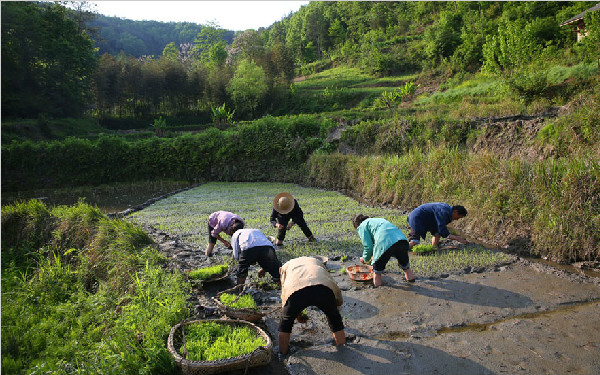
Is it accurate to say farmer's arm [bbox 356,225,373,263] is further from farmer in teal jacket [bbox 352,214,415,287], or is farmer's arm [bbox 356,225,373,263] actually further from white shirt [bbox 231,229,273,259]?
white shirt [bbox 231,229,273,259]

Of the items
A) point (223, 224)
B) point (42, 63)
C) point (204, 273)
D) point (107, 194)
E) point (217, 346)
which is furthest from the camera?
point (42, 63)

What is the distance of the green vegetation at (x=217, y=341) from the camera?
3.65 meters

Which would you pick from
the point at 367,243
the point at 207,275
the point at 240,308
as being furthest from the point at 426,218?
the point at 240,308

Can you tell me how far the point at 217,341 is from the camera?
381 centimetres

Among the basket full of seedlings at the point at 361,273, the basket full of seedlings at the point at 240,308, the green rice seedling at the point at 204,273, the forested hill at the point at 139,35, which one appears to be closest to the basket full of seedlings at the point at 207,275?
the green rice seedling at the point at 204,273

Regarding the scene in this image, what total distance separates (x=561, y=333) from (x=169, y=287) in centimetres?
461

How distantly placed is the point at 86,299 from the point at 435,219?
6.01 metres

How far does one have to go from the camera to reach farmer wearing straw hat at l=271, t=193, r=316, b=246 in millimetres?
7871

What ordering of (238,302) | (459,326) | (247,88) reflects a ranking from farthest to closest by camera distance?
(247,88), (238,302), (459,326)

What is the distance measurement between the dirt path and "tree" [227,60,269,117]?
149ft

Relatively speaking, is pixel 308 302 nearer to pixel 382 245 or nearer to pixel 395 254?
pixel 382 245

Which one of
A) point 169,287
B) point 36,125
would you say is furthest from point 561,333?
point 36,125

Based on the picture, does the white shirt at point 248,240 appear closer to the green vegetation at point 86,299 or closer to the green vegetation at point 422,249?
the green vegetation at point 86,299

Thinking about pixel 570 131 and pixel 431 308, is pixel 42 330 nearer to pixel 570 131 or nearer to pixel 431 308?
pixel 431 308
